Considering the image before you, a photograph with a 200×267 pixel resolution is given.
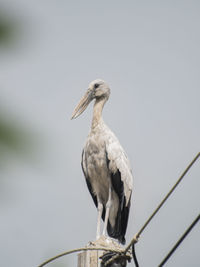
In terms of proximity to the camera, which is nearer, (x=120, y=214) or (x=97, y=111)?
(x=120, y=214)

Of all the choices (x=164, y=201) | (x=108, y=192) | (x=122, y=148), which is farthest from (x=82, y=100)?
(x=164, y=201)

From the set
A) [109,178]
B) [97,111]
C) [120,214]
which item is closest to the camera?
[120,214]

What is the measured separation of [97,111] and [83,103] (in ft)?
1.04

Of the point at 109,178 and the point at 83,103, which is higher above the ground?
the point at 83,103

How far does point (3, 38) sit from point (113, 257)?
359 cm

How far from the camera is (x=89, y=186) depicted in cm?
780

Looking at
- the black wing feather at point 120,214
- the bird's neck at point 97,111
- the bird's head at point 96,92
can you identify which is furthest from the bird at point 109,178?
the bird's head at point 96,92

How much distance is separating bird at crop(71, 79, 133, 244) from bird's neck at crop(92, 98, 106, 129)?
1.21 ft

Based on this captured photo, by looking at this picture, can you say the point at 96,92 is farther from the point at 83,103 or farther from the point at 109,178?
the point at 109,178

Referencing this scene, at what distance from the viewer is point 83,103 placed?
8.68 meters

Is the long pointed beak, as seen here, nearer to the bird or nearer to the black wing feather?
the bird

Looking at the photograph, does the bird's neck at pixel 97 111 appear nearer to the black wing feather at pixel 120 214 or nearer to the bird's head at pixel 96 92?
the bird's head at pixel 96 92

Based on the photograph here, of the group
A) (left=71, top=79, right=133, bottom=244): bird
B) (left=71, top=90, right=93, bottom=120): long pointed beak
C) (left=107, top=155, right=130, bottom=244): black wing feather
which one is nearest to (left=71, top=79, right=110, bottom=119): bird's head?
(left=71, top=90, right=93, bottom=120): long pointed beak

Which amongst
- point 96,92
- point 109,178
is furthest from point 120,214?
point 96,92
